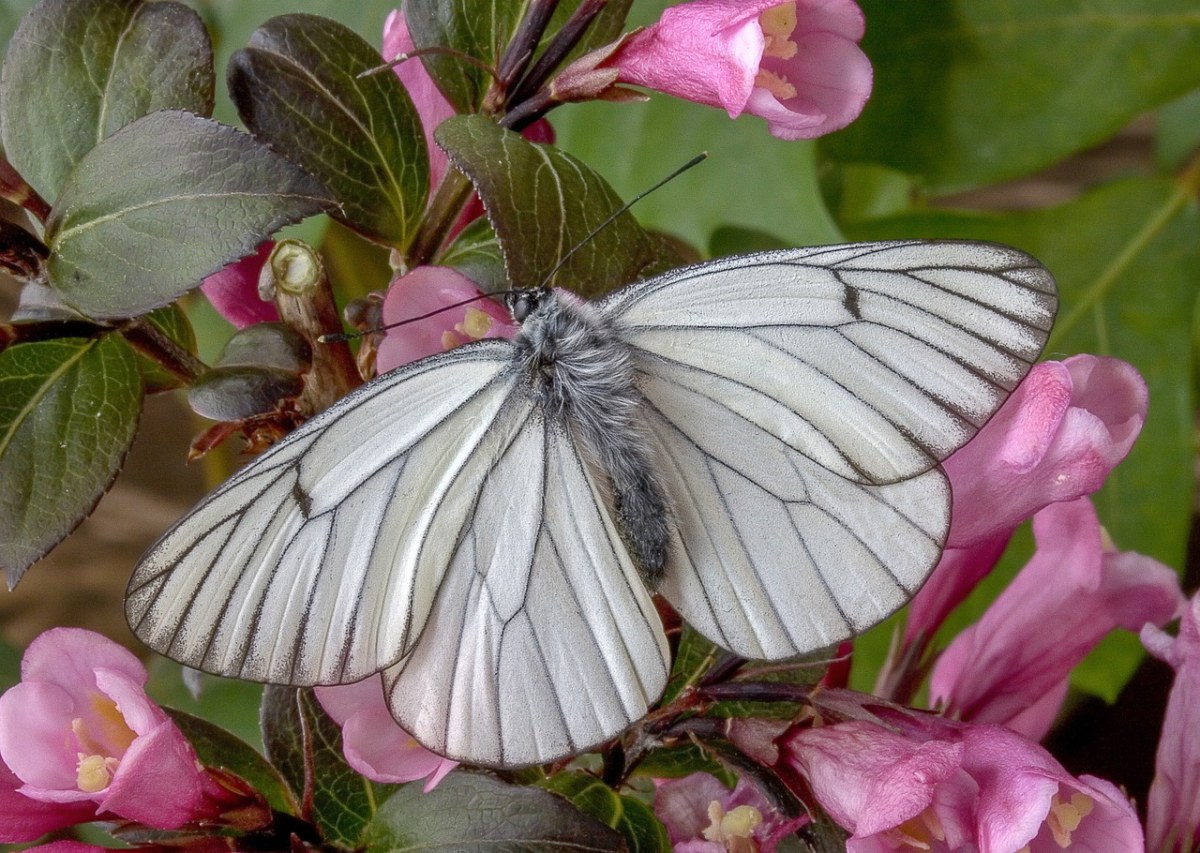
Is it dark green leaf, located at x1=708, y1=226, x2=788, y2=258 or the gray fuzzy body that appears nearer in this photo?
the gray fuzzy body

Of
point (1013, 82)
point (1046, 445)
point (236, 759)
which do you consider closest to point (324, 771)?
point (236, 759)

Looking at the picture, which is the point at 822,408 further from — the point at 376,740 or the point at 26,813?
the point at 26,813

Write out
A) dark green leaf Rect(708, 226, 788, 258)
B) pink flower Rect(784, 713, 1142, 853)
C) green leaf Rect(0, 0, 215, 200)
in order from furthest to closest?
dark green leaf Rect(708, 226, 788, 258) < green leaf Rect(0, 0, 215, 200) < pink flower Rect(784, 713, 1142, 853)

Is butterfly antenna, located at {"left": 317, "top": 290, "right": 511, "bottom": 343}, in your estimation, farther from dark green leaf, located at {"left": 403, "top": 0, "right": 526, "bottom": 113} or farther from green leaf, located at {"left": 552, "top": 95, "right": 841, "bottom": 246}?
green leaf, located at {"left": 552, "top": 95, "right": 841, "bottom": 246}

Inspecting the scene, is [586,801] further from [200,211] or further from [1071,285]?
[1071,285]

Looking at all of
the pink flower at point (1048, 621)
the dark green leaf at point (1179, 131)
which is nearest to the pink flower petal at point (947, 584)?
the pink flower at point (1048, 621)

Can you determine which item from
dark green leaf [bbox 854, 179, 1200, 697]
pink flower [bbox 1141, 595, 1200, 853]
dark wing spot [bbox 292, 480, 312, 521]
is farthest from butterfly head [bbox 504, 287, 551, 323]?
dark green leaf [bbox 854, 179, 1200, 697]
